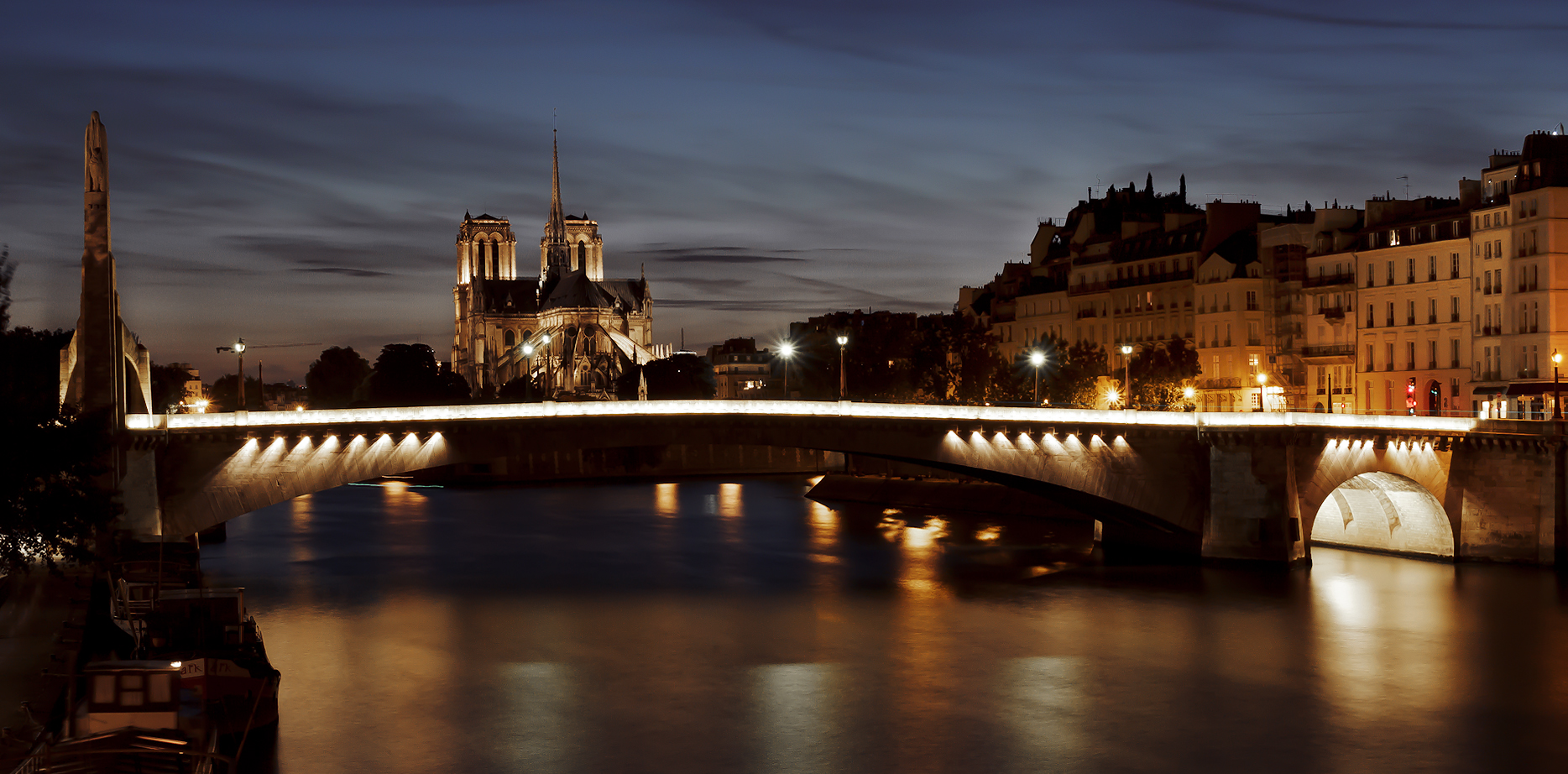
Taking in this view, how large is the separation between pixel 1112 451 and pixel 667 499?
4708cm

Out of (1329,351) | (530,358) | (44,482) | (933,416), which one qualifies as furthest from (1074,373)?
(530,358)

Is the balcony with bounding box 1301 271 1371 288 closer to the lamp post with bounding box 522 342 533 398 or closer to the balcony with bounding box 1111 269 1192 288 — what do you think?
the balcony with bounding box 1111 269 1192 288

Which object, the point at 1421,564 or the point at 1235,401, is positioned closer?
the point at 1421,564

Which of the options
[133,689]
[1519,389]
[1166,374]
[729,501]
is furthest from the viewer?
[729,501]

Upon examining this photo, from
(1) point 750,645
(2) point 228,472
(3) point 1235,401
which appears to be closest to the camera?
(1) point 750,645

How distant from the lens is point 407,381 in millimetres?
132375

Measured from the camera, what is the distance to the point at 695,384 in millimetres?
167000

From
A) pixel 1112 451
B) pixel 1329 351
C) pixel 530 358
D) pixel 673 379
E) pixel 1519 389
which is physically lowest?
pixel 1112 451

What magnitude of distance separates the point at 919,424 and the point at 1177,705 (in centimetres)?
2048

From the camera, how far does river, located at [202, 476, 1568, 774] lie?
1296 inches

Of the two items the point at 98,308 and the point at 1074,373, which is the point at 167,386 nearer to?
the point at 1074,373

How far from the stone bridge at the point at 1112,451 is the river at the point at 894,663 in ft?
6.23

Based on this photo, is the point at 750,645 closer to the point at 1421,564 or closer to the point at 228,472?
the point at 228,472

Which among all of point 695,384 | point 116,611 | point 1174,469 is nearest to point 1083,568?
point 1174,469
